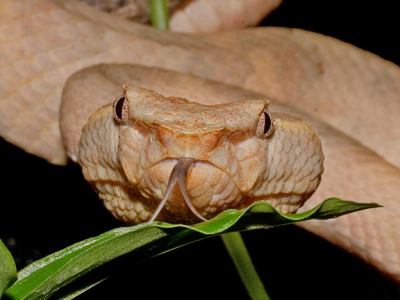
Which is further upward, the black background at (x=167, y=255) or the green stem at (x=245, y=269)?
the green stem at (x=245, y=269)

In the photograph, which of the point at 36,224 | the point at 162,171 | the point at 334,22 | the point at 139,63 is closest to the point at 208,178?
the point at 162,171

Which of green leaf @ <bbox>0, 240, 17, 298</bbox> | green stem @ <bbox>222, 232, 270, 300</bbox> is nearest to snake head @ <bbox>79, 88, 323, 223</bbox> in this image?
green stem @ <bbox>222, 232, 270, 300</bbox>

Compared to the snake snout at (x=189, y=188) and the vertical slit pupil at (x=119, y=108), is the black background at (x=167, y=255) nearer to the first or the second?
the vertical slit pupil at (x=119, y=108)

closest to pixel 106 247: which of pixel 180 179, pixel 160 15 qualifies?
pixel 180 179

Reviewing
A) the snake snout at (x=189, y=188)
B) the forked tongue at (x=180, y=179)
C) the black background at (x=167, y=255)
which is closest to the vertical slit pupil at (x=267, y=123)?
the snake snout at (x=189, y=188)

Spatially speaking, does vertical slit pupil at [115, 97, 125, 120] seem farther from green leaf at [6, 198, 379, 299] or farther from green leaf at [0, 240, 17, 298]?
green leaf at [0, 240, 17, 298]

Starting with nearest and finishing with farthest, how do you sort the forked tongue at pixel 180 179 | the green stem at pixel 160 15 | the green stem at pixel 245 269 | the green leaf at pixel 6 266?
the green leaf at pixel 6 266 < the forked tongue at pixel 180 179 < the green stem at pixel 245 269 < the green stem at pixel 160 15

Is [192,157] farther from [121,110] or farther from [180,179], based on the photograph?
[121,110]
